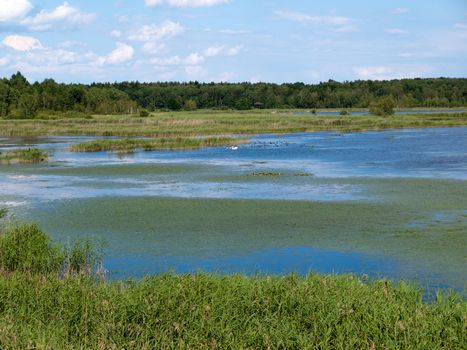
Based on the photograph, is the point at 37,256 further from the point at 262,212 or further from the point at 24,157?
the point at 24,157

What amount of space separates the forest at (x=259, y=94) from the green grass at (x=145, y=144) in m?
50.4

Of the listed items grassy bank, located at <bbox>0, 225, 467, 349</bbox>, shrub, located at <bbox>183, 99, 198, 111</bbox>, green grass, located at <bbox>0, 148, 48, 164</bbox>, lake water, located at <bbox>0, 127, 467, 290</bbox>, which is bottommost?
lake water, located at <bbox>0, 127, 467, 290</bbox>

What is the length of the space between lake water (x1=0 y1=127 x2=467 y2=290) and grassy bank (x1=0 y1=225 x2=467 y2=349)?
2.07 m

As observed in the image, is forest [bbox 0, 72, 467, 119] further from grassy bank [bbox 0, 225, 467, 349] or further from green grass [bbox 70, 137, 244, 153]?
grassy bank [bbox 0, 225, 467, 349]

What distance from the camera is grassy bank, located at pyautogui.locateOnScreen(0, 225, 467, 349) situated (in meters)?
6.16

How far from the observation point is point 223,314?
672cm

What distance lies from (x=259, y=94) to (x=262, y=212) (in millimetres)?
109262

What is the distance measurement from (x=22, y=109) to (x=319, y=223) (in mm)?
67307

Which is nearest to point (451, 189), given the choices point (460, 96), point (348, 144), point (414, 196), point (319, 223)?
point (414, 196)

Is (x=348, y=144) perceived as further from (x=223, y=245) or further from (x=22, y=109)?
(x=22, y=109)

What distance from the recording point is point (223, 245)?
11.9m

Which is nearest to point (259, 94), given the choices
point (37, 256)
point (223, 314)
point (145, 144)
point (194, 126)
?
point (194, 126)

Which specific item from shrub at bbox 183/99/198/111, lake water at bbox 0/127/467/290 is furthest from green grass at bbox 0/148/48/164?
shrub at bbox 183/99/198/111

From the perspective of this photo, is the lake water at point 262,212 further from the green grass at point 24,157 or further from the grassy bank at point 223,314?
the grassy bank at point 223,314
